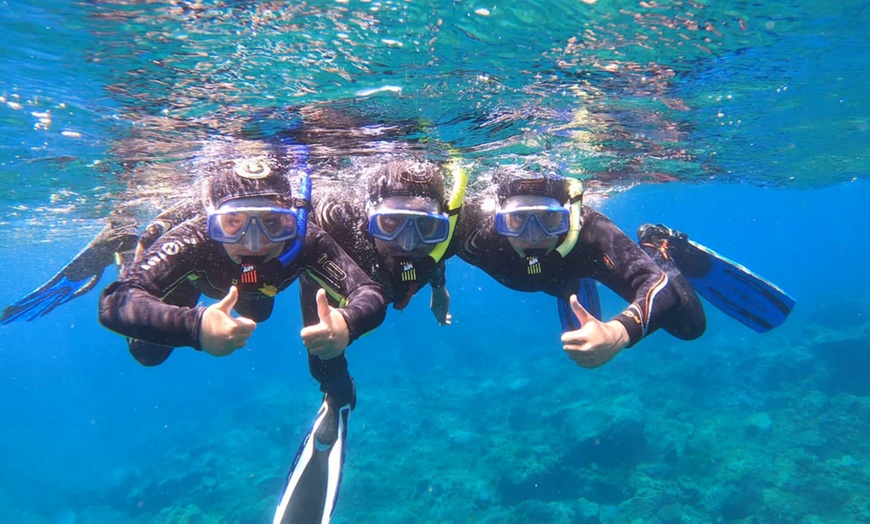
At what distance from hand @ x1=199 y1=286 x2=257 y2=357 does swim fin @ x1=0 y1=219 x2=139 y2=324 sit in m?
6.21

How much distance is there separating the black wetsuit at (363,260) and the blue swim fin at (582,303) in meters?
2.54

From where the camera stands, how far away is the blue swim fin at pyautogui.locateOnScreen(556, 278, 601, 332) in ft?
26.5

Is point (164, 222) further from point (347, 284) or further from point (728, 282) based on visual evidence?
point (728, 282)

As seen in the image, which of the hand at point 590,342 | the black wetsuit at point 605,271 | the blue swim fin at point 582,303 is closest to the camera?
the hand at point 590,342

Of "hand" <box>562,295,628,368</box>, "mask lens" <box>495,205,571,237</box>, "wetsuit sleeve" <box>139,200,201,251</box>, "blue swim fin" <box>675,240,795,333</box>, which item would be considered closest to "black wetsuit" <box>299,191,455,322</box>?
"mask lens" <box>495,205,571,237</box>

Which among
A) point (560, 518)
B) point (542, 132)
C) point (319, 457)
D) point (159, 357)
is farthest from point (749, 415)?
point (159, 357)

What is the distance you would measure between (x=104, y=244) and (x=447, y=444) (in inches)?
535

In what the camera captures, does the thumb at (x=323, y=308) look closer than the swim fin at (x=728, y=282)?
Yes

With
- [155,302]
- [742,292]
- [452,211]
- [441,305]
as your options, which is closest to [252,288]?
[155,302]

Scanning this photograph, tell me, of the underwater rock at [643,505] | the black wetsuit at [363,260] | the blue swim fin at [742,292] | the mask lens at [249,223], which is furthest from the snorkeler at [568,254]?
the underwater rock at [643,505]

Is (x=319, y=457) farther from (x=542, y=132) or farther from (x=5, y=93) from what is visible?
(x=542, y=132)

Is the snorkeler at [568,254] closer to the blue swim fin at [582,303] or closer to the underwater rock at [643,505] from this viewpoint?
the blue swim fin at [582,303]

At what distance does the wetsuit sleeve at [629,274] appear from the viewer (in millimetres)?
4609

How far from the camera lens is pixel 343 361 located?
6.54 m
